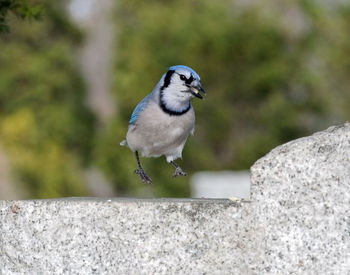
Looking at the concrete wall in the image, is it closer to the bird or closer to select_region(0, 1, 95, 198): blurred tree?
the bird

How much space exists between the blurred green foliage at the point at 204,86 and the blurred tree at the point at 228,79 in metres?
0.03

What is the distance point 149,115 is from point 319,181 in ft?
4.87

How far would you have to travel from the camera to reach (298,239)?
4.04 metres

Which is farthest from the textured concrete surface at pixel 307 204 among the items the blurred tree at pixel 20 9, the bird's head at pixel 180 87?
the blurred tree at pixel 20 9

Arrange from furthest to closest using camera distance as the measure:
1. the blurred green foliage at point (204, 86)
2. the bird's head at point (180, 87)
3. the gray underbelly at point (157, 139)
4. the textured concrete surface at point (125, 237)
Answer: the blurred green foliage at point (204, 86)
the gray underbelly at point (157, 139)
the bird's head at point (180, 87)
the textured concrete surface at point (125, 237)

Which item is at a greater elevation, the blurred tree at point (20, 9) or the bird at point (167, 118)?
the blurred tree at point (20, 9)

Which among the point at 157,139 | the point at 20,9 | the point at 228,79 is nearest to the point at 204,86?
the point at 228,79

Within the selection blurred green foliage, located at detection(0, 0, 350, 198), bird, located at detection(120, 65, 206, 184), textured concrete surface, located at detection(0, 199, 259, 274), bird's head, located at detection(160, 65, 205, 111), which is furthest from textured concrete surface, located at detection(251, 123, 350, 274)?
blurred green foliage, located at detection(0, 0, 350, 198)

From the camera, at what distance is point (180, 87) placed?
186 inches

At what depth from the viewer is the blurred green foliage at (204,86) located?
1562cm

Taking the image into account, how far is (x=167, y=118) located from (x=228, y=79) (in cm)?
1166

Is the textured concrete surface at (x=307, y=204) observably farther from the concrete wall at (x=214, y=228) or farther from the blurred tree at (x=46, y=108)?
the blurred tree at (x=46, y=108)

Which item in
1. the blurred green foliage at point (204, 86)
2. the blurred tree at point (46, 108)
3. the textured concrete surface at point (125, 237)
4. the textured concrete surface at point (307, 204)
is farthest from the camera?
the blurred tree at point (46, 108)

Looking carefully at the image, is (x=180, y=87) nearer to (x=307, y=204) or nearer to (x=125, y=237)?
(x=125, y=237)
